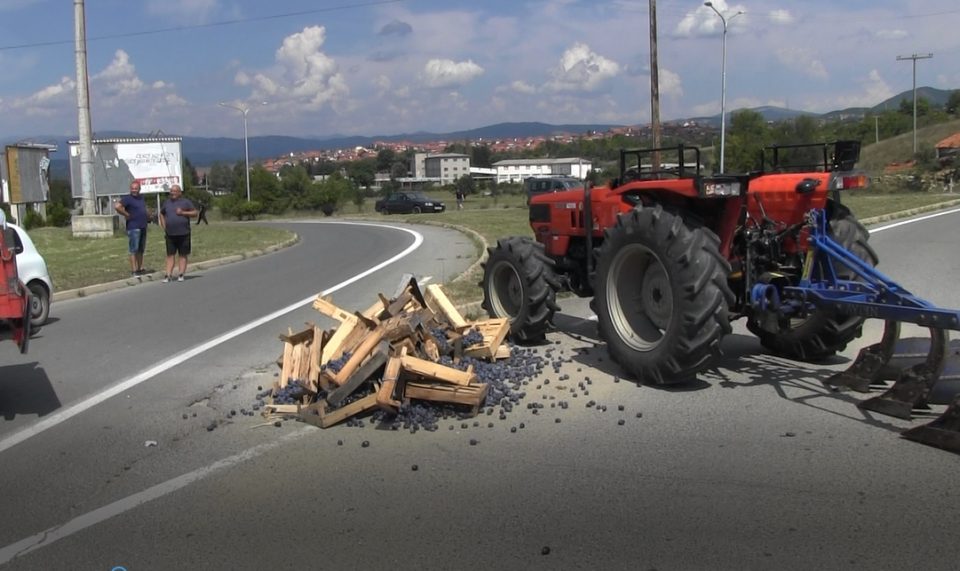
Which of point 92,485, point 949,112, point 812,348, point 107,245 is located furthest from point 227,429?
point 949,112

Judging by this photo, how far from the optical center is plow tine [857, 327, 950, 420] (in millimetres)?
5797

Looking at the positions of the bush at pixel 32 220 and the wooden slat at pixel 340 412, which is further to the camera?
the bush at pixel 32 220

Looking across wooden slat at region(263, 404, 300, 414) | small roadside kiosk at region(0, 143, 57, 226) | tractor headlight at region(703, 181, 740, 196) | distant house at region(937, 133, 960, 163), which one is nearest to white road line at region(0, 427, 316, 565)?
wooden slat at region(263, 404, 300, 414)

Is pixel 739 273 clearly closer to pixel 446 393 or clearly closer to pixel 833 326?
pixel 833 326

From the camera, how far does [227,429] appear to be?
6.40 m

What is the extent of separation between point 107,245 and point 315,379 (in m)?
20.9

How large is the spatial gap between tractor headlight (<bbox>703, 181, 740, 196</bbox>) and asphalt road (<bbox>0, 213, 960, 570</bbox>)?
Result: 5.18 feet

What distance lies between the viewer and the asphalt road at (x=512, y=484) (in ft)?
13.6

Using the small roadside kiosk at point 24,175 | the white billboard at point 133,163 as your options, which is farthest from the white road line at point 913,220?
the white billboard at point 133,163

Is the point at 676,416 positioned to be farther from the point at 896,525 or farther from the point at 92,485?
the point at 92,485

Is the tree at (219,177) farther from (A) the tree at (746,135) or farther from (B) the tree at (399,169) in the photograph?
(A) the tree at (746,135)

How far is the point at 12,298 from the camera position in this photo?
666 centimetres

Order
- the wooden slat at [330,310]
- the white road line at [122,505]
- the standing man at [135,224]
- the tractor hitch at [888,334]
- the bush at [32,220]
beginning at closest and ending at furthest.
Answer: the white road line at [122,505] < the tractor hitch at [888,334] < the wooden slat at [330,310] < the standing man at [135,224] < the bush at [32,220]

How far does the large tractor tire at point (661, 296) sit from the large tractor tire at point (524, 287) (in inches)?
41.0
